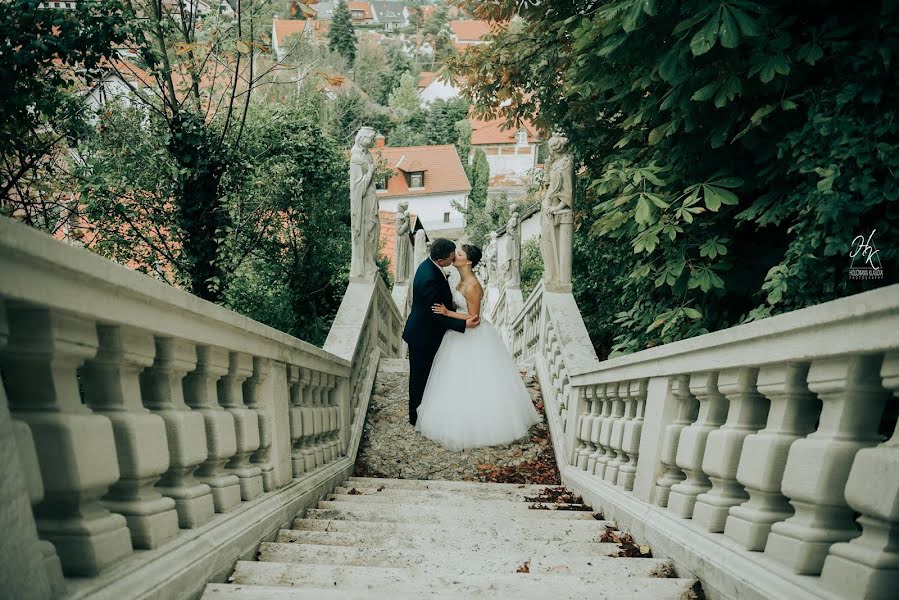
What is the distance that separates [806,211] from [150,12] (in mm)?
8397

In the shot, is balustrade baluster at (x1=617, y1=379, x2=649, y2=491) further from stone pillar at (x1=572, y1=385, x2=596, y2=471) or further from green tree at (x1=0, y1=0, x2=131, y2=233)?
green tree at (x1=0, y1=0, x2=131, y2=233)

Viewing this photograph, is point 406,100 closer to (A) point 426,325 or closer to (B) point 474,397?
(A) point 426,325

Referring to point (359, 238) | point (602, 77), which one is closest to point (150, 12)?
point (359, 238)

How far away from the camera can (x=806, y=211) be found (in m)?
4.14

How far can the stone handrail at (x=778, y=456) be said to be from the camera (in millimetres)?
1706

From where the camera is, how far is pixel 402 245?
1562 cm

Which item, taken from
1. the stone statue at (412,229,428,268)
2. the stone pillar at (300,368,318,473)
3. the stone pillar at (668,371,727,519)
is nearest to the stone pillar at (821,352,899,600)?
the stone pillar at (668,371,727,519)

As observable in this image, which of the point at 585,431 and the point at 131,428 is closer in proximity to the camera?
the point at 131,428

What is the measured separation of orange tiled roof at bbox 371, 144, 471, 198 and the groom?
40832 mm

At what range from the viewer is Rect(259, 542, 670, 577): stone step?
2.72 metres

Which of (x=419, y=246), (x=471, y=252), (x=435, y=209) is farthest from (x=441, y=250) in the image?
(x=435, y=209)

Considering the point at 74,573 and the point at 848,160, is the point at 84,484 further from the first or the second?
the point at 848,160

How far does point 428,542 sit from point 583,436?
235cm

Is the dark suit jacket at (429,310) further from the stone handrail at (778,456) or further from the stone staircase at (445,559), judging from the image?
the stone handrail at (778,456)
